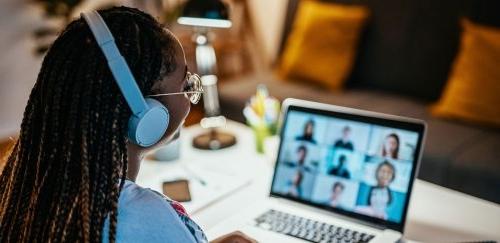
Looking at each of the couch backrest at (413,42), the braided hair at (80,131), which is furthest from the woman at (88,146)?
the couch backrest at (413,42)

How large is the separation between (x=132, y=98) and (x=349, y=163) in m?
0.63

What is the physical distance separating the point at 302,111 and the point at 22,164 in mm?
683

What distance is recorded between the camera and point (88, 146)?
79 cm

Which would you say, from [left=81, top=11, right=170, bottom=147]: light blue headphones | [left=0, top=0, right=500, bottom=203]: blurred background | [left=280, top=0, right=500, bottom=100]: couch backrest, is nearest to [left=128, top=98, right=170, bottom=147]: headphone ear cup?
[left=81, top=11, right=170, bottom=147]: light blue headphones

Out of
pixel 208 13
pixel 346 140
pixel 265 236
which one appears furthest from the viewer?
pixel 208 13

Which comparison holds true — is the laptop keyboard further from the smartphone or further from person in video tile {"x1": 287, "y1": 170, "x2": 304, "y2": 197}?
the smartphone

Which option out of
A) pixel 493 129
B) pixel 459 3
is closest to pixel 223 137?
pixel 493 129

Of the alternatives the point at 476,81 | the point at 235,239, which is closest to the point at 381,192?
the point at 235,239

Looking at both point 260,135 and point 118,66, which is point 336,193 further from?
point 118,66

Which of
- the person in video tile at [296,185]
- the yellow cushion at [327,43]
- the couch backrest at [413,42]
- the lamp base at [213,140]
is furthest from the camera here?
the yellow cushion at [327,43]

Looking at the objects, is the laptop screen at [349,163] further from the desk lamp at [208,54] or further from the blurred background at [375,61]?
the blurred background at [375,61]

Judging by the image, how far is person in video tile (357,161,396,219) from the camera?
3.92ft

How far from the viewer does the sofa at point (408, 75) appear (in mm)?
2326

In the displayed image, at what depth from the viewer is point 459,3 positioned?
2559 mm
